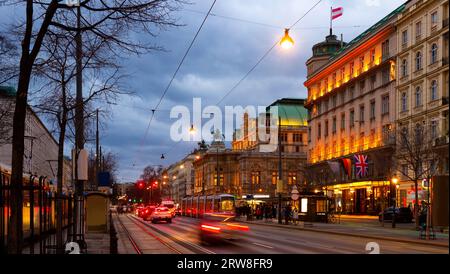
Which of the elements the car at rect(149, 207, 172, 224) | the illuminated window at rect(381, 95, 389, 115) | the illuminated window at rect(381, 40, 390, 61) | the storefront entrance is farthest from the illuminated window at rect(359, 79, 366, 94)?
the car at rect(149, 207, 172, 224)

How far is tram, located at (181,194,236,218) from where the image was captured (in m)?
58.5

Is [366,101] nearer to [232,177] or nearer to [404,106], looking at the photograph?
[404,106]

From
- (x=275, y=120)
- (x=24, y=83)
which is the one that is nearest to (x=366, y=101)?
(x=275, y=120)

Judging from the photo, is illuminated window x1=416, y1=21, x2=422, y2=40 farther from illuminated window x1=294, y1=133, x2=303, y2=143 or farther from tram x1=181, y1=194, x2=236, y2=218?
illuminated window x1=294, y1=133, x2=303, y2=143

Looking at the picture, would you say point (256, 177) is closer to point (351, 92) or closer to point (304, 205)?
point (351, 92)

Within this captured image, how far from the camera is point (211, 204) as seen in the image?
6144 centimetres

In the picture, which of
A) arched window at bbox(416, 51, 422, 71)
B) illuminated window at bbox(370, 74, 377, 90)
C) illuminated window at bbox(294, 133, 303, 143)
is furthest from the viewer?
illuminated window at bbox(294, 133, 303, 143)

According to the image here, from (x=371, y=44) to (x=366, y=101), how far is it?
7370 mm

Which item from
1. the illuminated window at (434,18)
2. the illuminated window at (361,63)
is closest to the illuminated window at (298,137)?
the illuminated window at (361,63)

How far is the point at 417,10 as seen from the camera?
5659 cm

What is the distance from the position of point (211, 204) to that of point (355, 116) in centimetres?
2726

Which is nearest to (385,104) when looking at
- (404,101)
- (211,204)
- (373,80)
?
(373,80)

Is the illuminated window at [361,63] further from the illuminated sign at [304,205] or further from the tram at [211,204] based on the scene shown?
the illuminated sign at [304,205]

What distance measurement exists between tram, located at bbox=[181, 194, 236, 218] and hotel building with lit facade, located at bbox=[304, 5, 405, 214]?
1335 cm
